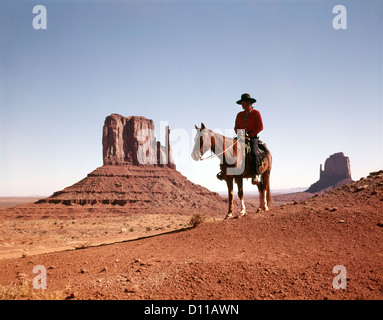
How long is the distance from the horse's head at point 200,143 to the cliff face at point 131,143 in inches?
4133

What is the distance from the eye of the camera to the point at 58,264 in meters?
7.73

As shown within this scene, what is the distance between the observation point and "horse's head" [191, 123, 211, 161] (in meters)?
8.92

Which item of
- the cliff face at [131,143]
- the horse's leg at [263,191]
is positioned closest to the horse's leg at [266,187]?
the horse's leg at [263,191]

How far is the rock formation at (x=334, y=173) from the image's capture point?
485ft

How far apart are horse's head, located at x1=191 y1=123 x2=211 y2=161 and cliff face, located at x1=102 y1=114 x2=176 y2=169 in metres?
105

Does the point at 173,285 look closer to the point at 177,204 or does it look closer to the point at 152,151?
the point at 177,204

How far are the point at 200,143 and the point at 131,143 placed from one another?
11309 centimetres

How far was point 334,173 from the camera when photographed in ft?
496

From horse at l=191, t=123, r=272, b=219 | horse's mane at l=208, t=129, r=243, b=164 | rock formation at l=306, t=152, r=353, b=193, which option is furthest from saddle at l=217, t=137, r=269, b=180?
rock formation at l=306, t=152, r=353, b=193

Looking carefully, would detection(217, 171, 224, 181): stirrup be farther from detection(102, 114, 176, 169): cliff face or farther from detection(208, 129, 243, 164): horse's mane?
detection(102, 114, 176, 169): cliff face

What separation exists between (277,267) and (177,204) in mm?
82727

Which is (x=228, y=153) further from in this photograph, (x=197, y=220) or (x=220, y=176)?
(x=197, y=220)

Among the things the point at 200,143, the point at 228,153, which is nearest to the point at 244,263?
the point at 200,143
